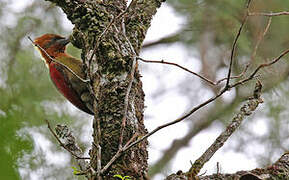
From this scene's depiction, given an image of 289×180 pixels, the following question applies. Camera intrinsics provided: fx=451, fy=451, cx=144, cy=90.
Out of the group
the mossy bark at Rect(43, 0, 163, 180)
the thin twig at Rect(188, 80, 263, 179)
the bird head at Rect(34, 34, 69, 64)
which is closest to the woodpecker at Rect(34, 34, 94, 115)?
the bird head at Rect(34, 34, 69, 64)

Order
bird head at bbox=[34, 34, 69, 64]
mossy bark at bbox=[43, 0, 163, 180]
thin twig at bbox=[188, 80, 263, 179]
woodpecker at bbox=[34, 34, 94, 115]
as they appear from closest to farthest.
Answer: thin twig at bbox=[188, 80, 263, 179]
mossy bark at bbox=[43, 0, 163, 180]
woodpecker at bbox=[34, 34, 94, 115]
bird head at bbox=[34, 34, 69, 64]

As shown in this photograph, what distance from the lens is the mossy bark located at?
2092 millimetres

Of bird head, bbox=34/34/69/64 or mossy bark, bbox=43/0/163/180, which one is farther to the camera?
bird head, bbox=34/34/69/64

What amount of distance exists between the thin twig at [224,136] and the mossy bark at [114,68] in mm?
261

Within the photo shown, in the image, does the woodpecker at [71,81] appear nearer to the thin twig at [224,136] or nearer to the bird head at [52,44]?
the bird head at [52,44]

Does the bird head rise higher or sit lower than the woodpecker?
higher

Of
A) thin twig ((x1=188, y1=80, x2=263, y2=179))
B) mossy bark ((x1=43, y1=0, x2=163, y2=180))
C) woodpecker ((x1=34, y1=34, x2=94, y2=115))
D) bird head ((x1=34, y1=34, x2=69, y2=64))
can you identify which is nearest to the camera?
thin twig ((x1=188, y1=80, x2=263, y2=179))

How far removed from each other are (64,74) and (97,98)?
6.03ft

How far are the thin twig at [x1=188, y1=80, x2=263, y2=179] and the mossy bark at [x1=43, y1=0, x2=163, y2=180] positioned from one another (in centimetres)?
26

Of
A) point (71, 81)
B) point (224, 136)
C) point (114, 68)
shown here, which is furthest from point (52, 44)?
point (224, 136)

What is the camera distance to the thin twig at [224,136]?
6.27 ft

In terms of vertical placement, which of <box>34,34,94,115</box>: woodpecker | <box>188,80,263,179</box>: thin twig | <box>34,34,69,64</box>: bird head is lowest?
<box>188,80,263,179</box>: thin twig

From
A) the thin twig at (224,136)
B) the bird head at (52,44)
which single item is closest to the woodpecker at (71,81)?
the bird head at (52,44)

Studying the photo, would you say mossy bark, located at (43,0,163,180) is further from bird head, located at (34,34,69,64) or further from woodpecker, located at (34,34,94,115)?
bird head, located at (34,34,69,64)
